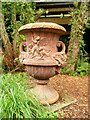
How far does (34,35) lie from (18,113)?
94cm

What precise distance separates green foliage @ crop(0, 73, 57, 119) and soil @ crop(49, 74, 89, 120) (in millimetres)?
295

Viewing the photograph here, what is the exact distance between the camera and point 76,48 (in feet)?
14.6

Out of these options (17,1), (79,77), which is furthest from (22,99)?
(17,1)

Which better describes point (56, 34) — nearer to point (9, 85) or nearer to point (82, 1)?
point (9, 85)

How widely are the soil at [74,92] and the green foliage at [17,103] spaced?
0.97 feet

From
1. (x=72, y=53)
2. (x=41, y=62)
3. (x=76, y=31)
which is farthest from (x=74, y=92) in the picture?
(x=76, y=31)

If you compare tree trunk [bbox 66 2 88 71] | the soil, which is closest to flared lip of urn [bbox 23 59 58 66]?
the soil

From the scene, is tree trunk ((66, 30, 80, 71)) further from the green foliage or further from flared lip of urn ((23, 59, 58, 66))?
the green foliage

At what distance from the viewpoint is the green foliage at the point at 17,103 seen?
200 centimetres

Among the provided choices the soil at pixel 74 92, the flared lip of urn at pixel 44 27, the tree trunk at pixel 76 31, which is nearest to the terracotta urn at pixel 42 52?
the flared lip of urn at pixel 44 27

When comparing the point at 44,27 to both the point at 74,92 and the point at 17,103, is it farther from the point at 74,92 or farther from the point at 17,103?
the point at 74,92

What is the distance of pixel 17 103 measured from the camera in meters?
2.06

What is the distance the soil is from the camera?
2506 mm

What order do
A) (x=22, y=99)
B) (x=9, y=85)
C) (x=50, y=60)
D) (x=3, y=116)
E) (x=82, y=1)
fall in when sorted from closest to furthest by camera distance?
(x=3, y=116) < (x=22, y=99) < (x=9, y=85) < (x=50, y=60) < (x=82, y=1)
